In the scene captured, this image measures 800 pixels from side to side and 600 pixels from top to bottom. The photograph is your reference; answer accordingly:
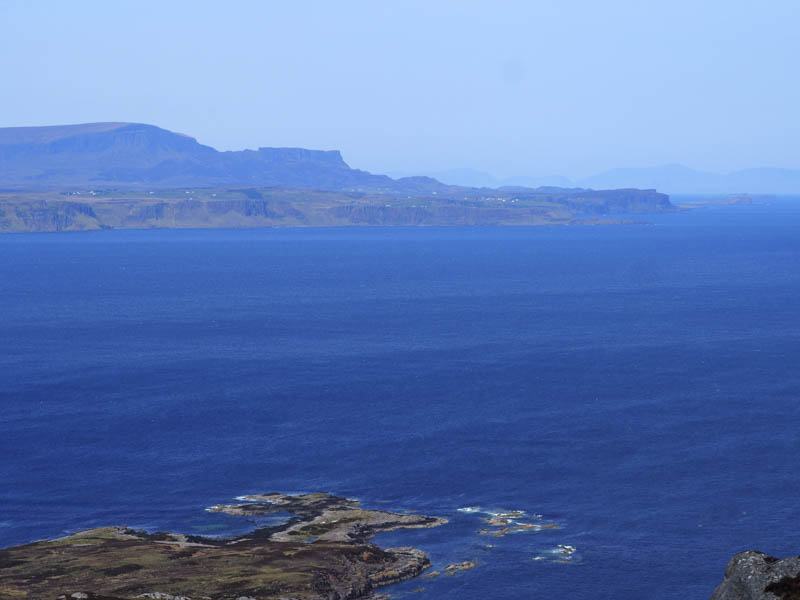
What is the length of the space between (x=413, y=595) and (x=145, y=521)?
31.9 m

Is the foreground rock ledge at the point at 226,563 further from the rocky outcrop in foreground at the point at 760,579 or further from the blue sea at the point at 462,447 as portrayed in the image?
the rocky outcrop in foreground at the point at 760,579

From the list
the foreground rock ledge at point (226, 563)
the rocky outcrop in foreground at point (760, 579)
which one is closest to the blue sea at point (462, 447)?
the foreground rock ledge at point (226, 563)

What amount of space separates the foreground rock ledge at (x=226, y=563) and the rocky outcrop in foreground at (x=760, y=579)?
40.4 metres

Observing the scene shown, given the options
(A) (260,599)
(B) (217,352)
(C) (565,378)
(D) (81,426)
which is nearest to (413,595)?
(A) (260,599)

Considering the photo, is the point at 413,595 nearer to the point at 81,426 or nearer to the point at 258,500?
the point at 258,500

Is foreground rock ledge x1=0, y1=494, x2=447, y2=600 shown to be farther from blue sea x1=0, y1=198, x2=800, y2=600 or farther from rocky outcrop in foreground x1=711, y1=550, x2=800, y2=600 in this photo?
rocky outcrop in foreground x1=711, y1=550, x2=800, y2=600

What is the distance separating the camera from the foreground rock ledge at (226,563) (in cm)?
8338

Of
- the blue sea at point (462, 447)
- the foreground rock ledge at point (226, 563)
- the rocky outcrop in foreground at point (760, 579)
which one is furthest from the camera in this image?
the blue sea at point (462, 447)

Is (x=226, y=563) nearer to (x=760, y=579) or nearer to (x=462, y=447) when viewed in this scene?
(x=462, y=447)

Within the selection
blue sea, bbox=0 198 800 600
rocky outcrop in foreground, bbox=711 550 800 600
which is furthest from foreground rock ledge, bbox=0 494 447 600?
rocky outcrop in foreground, bbox=711 550 800 600

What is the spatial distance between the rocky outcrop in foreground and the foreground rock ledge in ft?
133

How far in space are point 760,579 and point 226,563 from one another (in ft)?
167

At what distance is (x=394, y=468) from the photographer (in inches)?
4579

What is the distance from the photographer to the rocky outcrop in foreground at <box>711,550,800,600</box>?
164ft
